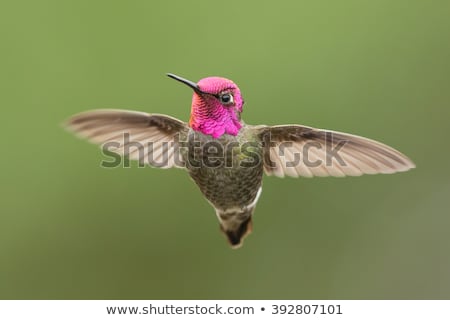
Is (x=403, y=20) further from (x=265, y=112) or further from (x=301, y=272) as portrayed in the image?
(x=301, y=272)

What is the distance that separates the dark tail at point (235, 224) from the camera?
8.18ft

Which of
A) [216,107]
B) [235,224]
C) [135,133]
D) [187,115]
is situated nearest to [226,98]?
[216,107]

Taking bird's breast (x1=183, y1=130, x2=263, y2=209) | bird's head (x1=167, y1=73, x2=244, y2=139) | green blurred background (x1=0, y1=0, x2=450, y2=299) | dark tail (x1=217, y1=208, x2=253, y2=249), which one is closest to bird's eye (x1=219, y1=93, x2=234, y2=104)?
bird's head (x1=167, y1=73, x2=244, y2=139)

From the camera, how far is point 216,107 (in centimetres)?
190

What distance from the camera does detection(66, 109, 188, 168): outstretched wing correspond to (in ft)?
Result: 6.36

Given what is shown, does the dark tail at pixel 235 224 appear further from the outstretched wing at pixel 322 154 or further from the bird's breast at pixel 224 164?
the outstretched wing at pixel 322 154

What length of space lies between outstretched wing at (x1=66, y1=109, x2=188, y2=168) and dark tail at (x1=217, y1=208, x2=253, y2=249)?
13.7 inches

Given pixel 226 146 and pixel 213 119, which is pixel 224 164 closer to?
pixel 226 146

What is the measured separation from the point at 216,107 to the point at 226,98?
4 centimetres

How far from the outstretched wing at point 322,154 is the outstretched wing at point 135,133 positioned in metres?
0.34

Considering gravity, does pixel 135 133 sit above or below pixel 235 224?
above

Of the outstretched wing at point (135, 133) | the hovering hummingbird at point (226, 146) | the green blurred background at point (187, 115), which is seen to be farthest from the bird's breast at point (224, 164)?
the green blurred background at point (187, 115)

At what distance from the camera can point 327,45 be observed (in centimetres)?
364

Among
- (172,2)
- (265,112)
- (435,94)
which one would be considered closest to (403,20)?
(435,94)
